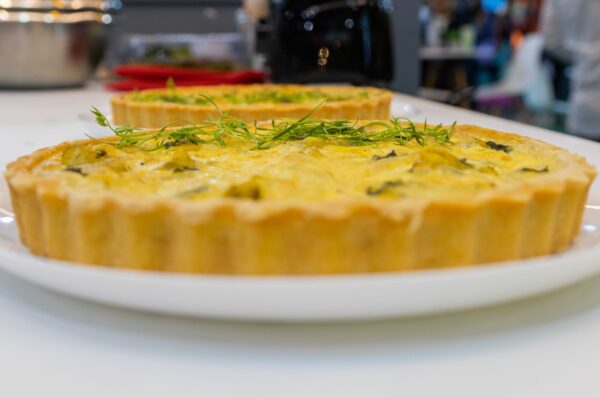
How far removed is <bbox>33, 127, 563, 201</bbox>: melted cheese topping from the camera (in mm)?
921

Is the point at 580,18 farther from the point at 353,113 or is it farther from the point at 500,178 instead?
the point at 500,178

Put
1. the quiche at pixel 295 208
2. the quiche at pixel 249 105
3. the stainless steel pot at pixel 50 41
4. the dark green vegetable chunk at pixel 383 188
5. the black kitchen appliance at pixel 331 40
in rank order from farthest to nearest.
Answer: the stainless steel pot at pixel 50 41, the black kitchen appliance at pixel 331 40, the quiche at pixel 249 105, the dark green vegetable chunk at pixel 383 188, the quiche at pixel 295 208

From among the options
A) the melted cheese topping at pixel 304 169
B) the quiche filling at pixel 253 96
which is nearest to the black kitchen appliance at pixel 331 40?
the quiche filling at pixel 253 96

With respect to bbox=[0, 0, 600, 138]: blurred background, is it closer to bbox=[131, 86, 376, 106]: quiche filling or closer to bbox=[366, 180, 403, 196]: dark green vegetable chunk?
bbox=[131, 86, 376, 106]: quiche filling

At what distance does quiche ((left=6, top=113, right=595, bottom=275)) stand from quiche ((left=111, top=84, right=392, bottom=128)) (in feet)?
2.27

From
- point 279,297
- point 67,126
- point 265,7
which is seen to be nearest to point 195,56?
point 265,7

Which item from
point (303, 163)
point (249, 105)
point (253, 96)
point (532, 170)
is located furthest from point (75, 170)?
point (253, 96)

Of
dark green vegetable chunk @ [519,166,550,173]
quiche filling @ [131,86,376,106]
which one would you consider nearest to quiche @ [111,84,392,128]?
quiche filling @ [131,86,376,106]

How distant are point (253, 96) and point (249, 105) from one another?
0.23m

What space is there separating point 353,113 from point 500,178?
1.06 m

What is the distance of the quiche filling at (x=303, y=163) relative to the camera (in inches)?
36.5

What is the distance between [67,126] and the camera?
85.6 inches

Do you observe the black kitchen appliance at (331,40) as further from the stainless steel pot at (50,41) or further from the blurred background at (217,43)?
the stainless steel pot at (50,41)

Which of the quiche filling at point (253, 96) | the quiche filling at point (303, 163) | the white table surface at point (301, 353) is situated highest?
the quiche filling at point (303, 163)
